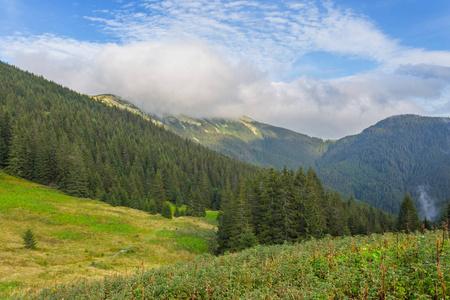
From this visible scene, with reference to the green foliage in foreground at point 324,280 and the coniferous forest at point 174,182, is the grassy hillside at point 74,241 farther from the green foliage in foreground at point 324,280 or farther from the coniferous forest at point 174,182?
the coniferous forest at point 174,182

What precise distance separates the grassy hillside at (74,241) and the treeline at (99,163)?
11.4 meters

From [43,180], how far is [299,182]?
7608 cm

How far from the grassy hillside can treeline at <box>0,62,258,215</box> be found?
11377 mm

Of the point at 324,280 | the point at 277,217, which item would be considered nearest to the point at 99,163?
the point at 277,217

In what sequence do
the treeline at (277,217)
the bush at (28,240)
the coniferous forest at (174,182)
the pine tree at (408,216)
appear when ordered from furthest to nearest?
the pine tree at (408,216) → the coniferous forest at (174,182) → the treeline at (277,217) → the bush at (28,240)

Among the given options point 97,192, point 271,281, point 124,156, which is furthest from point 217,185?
point 271,281

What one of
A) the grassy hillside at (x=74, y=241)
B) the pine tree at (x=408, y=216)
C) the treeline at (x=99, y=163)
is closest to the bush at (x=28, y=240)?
the grassy hillside at (x=74, y=241)

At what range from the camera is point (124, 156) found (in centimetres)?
11625

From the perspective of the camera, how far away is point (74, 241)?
34750mm

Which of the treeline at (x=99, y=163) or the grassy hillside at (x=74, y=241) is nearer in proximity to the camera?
the grassy hillside at (x=74, y=241)

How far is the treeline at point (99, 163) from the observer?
69812 millimetres

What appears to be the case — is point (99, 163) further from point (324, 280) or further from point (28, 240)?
point (324, 280)

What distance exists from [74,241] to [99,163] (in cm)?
6092

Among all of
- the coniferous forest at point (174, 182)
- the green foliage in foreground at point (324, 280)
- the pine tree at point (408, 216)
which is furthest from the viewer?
the pine tree at point (408, 216)
